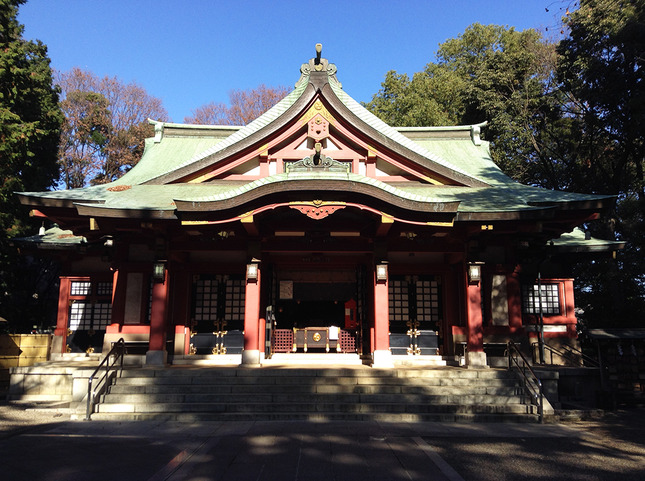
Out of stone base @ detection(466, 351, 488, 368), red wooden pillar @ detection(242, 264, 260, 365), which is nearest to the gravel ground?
red wooden pillar @ detection(242, 264, 260, 365)

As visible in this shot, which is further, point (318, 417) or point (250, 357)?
point (250, 357)

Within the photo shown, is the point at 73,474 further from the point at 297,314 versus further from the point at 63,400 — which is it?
the point at 297,314

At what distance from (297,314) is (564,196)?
9.07 meters

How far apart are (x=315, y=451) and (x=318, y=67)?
38.1ft

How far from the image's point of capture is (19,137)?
15828 mm

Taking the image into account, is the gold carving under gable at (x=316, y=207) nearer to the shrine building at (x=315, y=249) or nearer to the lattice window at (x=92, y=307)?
the shrine building at (x=315, y=249)

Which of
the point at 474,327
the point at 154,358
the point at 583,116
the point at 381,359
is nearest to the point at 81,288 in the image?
the point at 154,358

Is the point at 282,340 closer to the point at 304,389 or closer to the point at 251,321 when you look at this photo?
the point at 251,321

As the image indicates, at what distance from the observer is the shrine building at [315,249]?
12.1 m

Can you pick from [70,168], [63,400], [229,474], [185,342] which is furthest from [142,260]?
[70,168]

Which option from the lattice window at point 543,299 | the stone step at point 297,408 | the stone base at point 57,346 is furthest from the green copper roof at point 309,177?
the stone base at point 57,346

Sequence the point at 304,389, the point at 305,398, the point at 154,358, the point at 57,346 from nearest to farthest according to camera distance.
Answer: the point at 305,398 → the point at 304,389 → the point at 154,358 → the point at 57,346

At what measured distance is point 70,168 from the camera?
30234 mm

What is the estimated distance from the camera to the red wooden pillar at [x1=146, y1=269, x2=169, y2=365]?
1240cm
